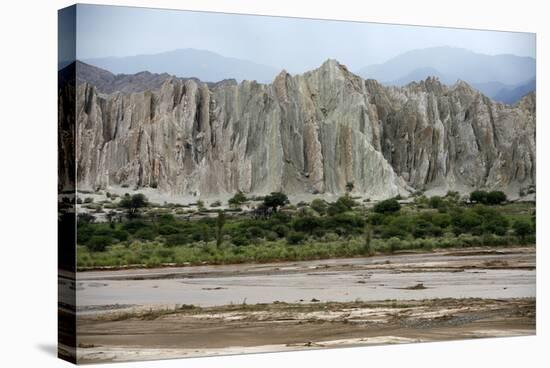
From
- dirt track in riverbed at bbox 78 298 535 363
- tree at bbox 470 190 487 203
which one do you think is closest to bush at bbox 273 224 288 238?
dirt track in riverbed at bbox 78 298 535 363

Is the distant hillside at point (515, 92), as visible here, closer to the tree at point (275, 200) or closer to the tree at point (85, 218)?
the tree at point (275, 200)

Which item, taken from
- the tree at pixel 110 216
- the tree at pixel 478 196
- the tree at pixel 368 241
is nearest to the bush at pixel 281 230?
the tree at pixel 368 241

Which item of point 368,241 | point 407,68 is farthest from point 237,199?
point 407,68

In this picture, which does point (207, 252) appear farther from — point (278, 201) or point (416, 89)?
point (416, 89)

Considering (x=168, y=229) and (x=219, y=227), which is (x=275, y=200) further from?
(x=168, y=229)

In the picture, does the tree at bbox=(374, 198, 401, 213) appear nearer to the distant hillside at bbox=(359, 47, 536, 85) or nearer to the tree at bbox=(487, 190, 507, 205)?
the tree at bbox=(487, 190, 507, 205)
